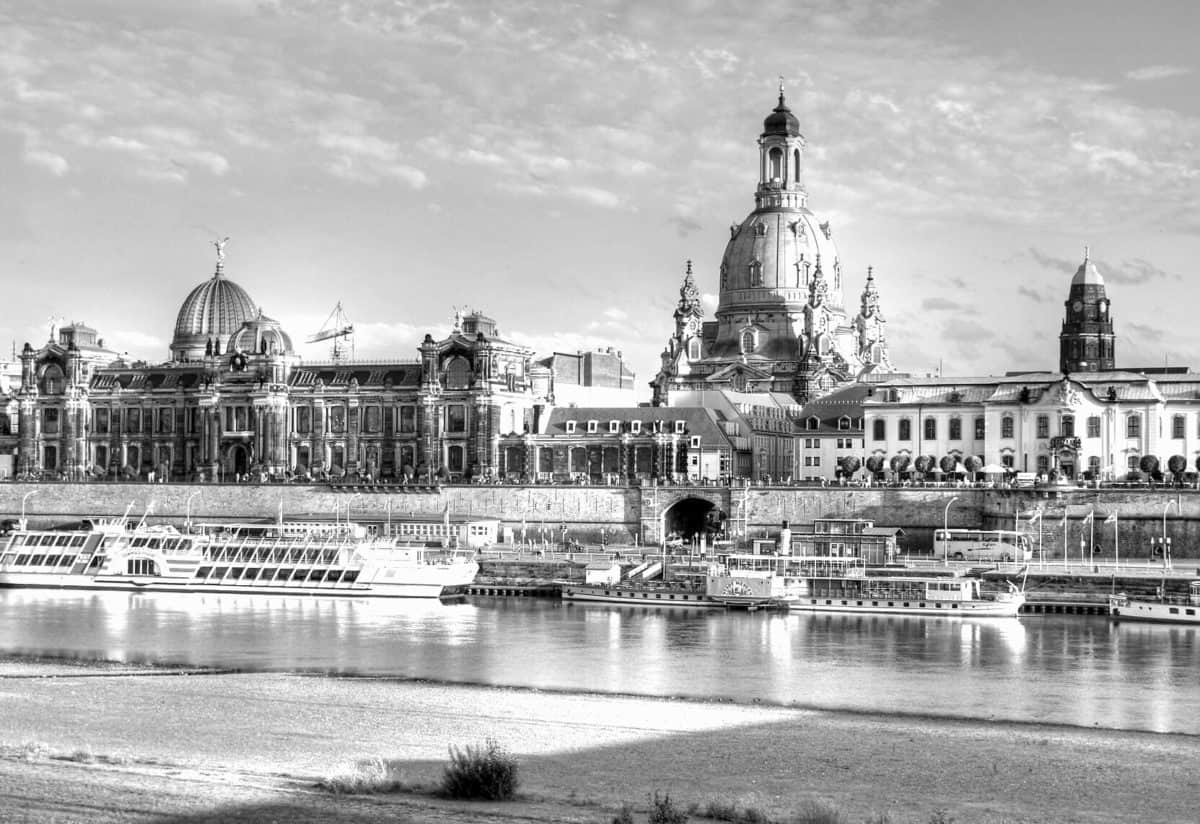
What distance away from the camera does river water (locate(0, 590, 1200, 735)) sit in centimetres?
5866

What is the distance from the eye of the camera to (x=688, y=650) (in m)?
71.9

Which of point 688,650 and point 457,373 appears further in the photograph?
point 457,373

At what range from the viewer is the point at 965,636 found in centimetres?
7719

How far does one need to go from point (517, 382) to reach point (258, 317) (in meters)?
24.9

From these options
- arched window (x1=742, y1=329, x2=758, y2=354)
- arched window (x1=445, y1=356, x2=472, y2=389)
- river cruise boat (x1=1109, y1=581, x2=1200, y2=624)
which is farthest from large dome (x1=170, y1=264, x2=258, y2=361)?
river cruise boat (x1=1109, y1=581, x2=1200, y2=624)

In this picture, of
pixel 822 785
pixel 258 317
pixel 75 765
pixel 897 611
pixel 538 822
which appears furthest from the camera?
pixel 258 317

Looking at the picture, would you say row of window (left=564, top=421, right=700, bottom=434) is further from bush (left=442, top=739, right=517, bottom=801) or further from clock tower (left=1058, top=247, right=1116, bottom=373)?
bush (left=442, top=739, right=517, bottom=801)

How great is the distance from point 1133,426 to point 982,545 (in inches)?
710

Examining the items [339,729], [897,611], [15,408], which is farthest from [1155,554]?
[15,408]

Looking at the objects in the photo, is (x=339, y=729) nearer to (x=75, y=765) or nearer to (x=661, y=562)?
(x=75, y=765)

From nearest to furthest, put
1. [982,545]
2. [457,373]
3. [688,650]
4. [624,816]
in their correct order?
[624,816], [688,650], [982,545], [457,373]

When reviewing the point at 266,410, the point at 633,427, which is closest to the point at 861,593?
the point at 633,427

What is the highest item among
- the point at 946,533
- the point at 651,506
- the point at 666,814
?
the point at 651,506

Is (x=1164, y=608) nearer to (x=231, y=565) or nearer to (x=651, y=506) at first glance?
(x=651, y=506)
